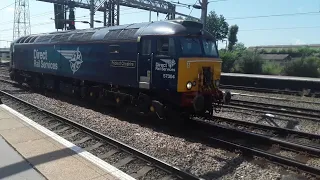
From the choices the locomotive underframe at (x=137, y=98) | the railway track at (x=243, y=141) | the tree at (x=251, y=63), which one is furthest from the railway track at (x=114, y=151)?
the tree at (x=251, y=63)

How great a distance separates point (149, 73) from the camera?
382 inches

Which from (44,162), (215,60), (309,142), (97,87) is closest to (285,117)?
(309,142)

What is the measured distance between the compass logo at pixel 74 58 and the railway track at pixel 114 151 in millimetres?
3303

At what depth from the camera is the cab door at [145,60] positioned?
9.62m

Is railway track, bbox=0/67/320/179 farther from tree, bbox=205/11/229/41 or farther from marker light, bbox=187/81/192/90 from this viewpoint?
tree, bbox=205/11/229/41

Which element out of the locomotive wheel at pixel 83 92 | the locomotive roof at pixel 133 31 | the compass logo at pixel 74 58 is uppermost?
the locomotive roof at pixel 133 31

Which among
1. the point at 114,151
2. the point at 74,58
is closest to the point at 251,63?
the point at 74,58

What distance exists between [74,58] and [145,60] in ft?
18.6

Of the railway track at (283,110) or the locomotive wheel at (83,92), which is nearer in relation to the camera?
the railway track at (283,110)

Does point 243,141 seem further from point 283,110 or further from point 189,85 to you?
point 283,110

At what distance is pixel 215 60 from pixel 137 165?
481cm

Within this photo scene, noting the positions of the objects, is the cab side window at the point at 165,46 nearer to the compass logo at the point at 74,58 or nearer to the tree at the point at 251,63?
the compass logo at the point at 74,58

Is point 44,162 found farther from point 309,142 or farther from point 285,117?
point 285,117

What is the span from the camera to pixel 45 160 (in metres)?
5.95
